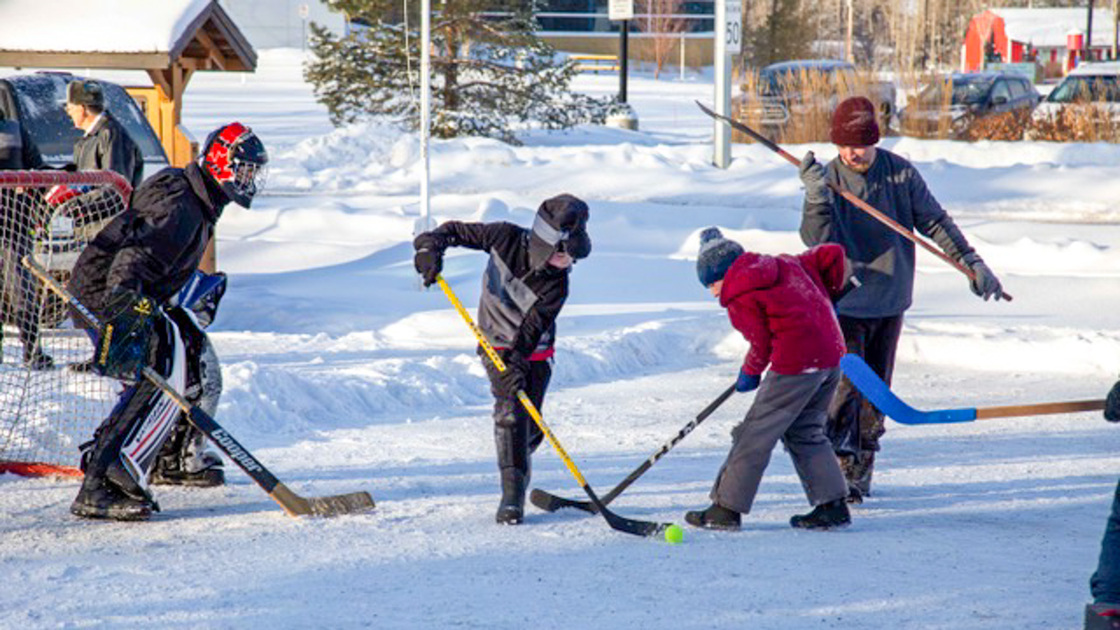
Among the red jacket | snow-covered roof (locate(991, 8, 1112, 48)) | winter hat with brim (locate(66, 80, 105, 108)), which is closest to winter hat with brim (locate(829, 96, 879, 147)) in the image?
the red jacket

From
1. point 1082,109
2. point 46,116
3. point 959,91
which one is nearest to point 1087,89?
point 1082,109

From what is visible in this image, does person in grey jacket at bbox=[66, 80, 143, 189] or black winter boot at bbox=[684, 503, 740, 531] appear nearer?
black winter boot at bbox=[684, 503, 740, 531]

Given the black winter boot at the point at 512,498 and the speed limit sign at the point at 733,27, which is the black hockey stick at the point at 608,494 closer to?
the black winter boot at the point at 512,498

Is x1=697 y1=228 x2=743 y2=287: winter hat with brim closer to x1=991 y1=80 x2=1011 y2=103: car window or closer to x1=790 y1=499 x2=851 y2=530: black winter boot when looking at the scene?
x1=790 y1=499 x2=851 y2=530: black winter boot

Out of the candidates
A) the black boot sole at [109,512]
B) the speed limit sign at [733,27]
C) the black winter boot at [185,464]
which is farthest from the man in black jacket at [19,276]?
the speed limit sign at [733,27]

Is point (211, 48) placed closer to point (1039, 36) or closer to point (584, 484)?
point (584, 484)

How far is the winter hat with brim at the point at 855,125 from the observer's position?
19.7 feet

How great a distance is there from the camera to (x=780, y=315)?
527 centimetres

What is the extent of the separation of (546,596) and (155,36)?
833 cm

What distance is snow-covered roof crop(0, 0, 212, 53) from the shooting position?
11.5 meters

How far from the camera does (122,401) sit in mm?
5422

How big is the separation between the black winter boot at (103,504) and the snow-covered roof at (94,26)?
6.80 meters

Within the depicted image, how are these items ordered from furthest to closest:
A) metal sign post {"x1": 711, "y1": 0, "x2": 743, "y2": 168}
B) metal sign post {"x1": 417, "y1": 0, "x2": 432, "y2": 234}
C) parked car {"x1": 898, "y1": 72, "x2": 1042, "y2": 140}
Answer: parked car {"x1": 898, "y1": 72, "x2": 1042, "y2": 140}
metal sign post {"x1": 711, "y1": 0, "x2": 743, "y2": 168}
metal sign post {"x1": 417, "y1": 0, "x2": 432, "y2": 234}

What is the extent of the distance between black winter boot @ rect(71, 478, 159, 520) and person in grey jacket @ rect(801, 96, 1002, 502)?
2964mm
